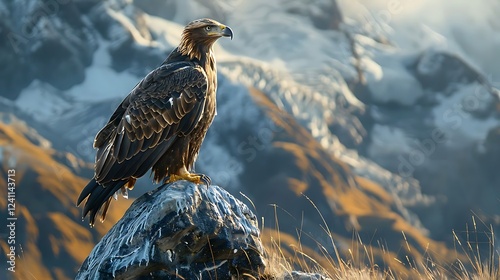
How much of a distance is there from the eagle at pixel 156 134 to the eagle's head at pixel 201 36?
0.59 ft

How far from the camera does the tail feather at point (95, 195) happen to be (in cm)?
663

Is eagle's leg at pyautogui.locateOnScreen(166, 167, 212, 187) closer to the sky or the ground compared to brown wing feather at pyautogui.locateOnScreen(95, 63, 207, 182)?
closer to the ground

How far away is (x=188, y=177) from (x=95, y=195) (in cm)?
87

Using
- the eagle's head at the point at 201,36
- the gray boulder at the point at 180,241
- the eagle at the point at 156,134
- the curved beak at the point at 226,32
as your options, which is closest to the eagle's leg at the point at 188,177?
the eagle at the point at 156,134

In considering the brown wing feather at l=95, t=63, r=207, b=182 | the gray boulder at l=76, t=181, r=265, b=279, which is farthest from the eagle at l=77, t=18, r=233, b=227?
the gray boulder at l=76, t=181, r=265, b=279

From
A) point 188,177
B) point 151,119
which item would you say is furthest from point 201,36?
point 188,177

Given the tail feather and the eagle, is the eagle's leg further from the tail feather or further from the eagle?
the tail feather

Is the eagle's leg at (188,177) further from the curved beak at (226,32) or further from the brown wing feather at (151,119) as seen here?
the curved beak at (226,32)

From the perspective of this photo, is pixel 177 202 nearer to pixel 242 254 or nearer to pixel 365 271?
pixel 242 254

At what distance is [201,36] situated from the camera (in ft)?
24.2

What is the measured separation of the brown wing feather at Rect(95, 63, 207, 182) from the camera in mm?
6845

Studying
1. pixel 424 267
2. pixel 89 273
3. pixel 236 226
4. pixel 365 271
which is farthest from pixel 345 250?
pixel 89 273

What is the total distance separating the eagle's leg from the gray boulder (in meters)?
0.23

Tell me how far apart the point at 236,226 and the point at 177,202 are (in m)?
0.58
